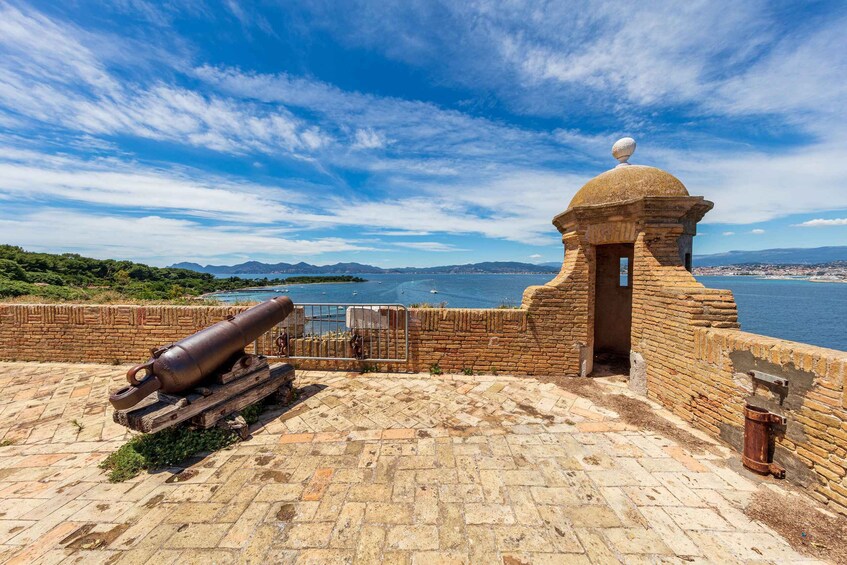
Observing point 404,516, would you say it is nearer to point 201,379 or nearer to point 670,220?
point 201,379

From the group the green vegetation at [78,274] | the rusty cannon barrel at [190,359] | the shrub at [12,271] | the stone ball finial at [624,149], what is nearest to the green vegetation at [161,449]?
the rusty cannon barrel at [190,359]

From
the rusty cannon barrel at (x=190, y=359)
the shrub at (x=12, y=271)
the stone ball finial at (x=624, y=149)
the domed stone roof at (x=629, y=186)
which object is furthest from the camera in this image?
the shrub at (x=12, y=271)

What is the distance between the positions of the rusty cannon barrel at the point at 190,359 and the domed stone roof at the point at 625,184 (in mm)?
6530

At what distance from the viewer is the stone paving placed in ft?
8.11

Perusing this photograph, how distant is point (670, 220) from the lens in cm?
539

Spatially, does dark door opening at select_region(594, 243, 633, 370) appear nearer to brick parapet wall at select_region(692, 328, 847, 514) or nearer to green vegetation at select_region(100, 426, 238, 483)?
brick parapet wall at select_region(692, 328, 847, 514)

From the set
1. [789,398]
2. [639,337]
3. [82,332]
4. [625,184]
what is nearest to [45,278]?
[82,332]

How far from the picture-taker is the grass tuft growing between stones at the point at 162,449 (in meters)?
3.46

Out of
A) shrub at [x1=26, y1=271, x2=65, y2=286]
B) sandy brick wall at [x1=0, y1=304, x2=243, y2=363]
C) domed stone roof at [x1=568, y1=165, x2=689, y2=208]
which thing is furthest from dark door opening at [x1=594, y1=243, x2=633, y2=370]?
shrub at [x1=26, y1=271, x2=65, y2=286]

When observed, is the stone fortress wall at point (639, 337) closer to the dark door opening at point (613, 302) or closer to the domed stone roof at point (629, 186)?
the domed stone roof at point (629, 186)

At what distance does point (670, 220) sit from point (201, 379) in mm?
8010

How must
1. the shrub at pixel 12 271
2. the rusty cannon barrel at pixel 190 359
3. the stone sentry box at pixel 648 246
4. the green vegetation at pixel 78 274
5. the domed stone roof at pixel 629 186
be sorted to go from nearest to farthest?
the rusty cannon barrel at pixel 190 359, the stone sentry box at pixel 648 246, the domed stone roof at pixel 629 186, the shrub at pixel 12 271, the green vegetation at pixel 78 274

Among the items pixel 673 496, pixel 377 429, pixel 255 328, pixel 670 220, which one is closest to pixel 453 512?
pixel 377 429

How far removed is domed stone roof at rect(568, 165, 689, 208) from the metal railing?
15.1 feet
